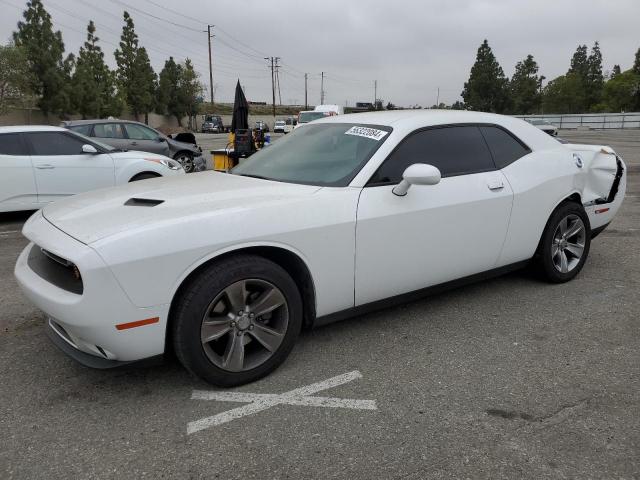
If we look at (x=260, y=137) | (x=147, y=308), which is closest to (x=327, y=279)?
(x=147, y=308)

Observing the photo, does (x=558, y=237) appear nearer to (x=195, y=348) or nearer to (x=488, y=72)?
(x=195, y=348)

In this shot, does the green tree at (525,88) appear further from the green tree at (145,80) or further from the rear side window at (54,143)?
the rear side window at (54,143)

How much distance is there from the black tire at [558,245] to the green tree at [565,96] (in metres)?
87.6

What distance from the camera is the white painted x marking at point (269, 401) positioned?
2.53m

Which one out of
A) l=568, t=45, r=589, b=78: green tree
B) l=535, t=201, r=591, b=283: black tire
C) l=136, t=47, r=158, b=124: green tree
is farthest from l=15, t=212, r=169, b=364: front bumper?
l=568, t=45, r=589, b=78: green tree

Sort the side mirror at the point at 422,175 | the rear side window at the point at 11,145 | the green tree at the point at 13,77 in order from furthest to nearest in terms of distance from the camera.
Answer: the green tree at the point at 13,77 < the rear side window at the point at 11,145 < the side mirror at the point at 422,175

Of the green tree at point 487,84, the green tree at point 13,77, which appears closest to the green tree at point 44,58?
the green tree at point 13,77

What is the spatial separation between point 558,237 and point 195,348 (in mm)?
3193

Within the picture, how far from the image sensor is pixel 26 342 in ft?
11.0

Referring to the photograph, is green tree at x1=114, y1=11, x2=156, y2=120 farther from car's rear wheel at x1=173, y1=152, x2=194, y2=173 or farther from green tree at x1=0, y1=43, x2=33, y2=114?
car's rear wheel at x1=173, y1=152, x2=194, y2=173

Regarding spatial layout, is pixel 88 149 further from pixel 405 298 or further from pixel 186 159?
pixel 186 159

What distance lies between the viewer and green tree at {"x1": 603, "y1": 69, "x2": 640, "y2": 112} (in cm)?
7175

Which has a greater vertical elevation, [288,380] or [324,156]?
[324,156]

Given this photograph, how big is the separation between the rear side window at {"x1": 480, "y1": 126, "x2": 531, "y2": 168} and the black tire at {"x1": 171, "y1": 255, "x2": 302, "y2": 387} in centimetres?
203
